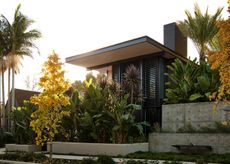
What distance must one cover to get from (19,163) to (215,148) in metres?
8.73

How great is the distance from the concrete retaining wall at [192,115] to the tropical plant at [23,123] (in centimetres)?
972

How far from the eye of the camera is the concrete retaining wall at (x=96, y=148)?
1792 cm

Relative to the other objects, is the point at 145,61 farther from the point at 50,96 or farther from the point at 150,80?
the point at 50,96

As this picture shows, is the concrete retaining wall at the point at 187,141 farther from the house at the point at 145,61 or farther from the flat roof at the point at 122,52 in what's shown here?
the flat roof at the point at 122,52

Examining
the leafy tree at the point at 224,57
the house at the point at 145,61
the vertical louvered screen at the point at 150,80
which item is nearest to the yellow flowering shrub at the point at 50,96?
the house at the point at 145,61

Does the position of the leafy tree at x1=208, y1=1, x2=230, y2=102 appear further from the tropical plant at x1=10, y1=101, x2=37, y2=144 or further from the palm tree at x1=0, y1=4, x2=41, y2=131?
the palm tree at x1=0, y1=4, x2=41, y2=131

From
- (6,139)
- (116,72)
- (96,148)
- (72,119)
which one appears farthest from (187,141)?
(6,139)

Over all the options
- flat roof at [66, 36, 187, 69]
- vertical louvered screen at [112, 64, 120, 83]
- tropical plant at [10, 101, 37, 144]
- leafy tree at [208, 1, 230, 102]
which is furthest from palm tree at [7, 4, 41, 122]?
leafy tree at [208, 1, 230, 102]

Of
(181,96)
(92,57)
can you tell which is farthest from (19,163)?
(92,57)

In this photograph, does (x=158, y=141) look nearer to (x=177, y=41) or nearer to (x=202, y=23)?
(x=202, y=23)

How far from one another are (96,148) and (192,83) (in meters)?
6.03

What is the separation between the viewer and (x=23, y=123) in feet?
81.1

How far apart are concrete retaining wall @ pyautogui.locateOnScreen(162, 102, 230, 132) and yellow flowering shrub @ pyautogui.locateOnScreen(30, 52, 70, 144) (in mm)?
5948

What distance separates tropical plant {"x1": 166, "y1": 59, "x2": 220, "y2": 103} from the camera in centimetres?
1807
